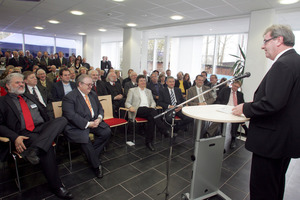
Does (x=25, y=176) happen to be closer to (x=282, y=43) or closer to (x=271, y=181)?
(x=271, y=181)

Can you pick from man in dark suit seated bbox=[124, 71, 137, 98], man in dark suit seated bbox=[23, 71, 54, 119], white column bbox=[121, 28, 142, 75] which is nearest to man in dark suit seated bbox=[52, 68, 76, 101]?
man in dark suit seated bbox=[23, 71, 54, 119]

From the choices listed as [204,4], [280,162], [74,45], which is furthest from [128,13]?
[74,45]

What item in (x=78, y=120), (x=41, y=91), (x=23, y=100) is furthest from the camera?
(x=41, y=91)

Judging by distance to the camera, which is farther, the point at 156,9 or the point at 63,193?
the point at 156,9

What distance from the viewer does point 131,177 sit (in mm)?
2508

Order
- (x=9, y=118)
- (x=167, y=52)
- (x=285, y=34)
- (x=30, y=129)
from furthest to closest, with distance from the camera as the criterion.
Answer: (x=167, y=52) < (x=30, y=129) < (x=9, y=118) < (x=285, y=34)

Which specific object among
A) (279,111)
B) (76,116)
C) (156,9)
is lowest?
(76,116)

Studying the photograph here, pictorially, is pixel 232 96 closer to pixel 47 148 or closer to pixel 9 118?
pixel 47 148

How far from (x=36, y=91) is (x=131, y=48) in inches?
198

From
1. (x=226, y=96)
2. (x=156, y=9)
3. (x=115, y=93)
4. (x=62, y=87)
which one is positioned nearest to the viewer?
(x=62, y=87)

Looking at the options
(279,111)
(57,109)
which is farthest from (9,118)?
(279,111)

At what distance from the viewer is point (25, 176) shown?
7.91ft

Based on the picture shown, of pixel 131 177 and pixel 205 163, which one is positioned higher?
pixel 205 163

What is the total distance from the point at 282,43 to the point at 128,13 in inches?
188
